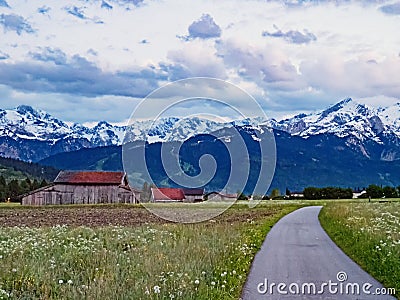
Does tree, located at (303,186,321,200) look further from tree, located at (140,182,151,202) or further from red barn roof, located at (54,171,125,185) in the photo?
red barn roof, located at (54,171,125,185)

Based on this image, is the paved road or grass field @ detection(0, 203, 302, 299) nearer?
grass field @ detection(0, 203, 302, 299)

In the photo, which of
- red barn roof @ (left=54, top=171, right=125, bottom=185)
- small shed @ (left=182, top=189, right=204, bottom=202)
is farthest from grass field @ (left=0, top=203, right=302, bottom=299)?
small shed @ (left=182, top=189, right=204, bottom=202)

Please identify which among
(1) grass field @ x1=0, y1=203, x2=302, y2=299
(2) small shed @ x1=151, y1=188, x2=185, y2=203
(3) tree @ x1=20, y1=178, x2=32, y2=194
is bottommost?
(1) grass field @ x1=0, y1=203, x2=302, y2=299

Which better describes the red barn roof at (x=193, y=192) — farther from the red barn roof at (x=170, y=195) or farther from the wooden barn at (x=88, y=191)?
the wooden barn at (x=88, y=191)

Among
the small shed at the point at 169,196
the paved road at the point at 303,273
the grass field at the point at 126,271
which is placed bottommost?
the paved road at the point at 303,273

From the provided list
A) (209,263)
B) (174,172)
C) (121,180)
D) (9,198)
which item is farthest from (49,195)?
(209,263)

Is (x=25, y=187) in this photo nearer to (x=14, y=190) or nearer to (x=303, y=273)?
(x=14, y=190)

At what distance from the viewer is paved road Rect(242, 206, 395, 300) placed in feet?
38.6

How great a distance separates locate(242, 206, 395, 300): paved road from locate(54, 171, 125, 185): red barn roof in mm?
84643

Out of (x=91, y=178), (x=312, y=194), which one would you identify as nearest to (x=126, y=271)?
(x=91, y=178)

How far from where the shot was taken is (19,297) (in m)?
10.3

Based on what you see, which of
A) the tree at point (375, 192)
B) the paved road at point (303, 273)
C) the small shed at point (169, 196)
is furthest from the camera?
the tree at point (375, 192)

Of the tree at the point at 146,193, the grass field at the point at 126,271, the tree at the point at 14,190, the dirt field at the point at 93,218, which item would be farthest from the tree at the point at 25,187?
the grass field at the point at 126,271

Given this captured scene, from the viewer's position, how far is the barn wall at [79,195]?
332ft
